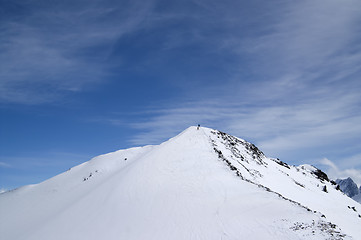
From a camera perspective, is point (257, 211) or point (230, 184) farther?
point (230, 184)

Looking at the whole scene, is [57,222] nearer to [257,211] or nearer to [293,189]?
[257,211]

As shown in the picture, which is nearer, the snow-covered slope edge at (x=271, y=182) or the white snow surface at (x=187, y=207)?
the white snow surface at (x=187, y=207)

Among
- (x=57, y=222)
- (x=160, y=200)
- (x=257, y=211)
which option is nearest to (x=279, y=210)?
(x=257, y=211)

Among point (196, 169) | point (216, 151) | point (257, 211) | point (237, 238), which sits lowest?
point (237, 238)

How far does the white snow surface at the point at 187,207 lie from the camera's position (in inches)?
694

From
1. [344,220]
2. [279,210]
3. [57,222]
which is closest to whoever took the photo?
[279,210]

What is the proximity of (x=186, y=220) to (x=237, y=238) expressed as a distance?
566cm

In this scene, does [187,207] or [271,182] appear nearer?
[187,207]

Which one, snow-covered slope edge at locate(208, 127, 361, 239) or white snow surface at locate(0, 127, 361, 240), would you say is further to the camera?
snow-covered slope edge at locate(208, 127, 361, 239)

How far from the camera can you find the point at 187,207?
74.7 feet

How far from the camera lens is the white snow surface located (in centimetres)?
1762

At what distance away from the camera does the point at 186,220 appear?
20.8 meters

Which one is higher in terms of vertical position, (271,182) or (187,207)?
(271,182)

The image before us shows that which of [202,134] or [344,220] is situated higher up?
[202,134]
